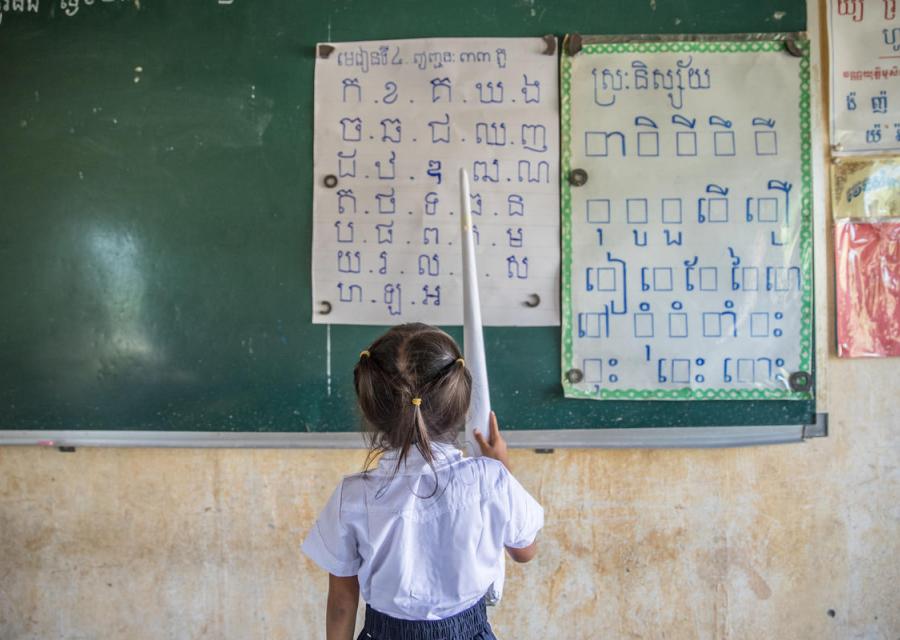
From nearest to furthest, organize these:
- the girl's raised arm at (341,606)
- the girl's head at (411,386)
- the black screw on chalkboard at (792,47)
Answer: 1. the girl's head at (411,386)
2. the girl's raised arm at (341,606)
3. the black screw on chalkboard at (792,47)

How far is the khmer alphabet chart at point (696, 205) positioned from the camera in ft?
5.97

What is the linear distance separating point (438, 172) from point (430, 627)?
3.91 ft

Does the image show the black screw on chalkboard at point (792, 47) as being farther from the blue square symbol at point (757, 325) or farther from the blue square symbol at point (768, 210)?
the blue square symbol at point (757, 325)

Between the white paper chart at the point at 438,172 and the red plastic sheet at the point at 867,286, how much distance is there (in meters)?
0.83

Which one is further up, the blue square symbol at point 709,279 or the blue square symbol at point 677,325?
the blue square symbol at point 709,279

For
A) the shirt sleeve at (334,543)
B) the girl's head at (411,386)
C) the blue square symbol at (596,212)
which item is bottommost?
the shirt sleeve at (334,543)

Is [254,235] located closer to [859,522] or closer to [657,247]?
[657,247]

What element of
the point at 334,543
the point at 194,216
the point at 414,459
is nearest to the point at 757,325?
the point at 414,459

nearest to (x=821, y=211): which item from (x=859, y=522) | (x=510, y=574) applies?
(x=859, y=522)

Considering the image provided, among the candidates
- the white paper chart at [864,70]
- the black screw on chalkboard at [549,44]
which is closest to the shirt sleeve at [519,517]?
the black screw on chalkboard at [549,44]

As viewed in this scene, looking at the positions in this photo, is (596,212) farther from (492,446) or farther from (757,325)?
(492,446)

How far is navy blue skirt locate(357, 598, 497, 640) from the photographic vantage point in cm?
116

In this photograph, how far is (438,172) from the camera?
185 centimetres

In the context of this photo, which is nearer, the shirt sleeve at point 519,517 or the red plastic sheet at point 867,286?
the shirt sleeve at point 519,517
